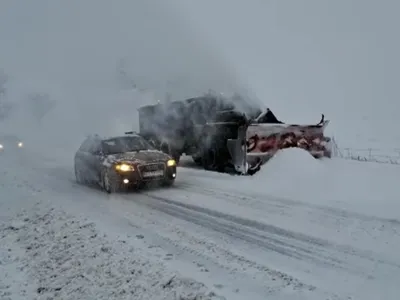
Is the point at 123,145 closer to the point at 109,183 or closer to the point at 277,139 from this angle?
the point at 109,183

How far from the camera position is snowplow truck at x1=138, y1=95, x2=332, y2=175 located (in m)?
12.0

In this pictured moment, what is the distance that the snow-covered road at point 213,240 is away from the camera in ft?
14.1

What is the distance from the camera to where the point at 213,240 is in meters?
5.91

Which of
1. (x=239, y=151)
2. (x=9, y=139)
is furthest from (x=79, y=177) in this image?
(x=9, y=139)

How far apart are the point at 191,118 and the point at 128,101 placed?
8.95m

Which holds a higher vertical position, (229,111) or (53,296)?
(229,111)

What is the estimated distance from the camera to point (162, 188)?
34.9 feet

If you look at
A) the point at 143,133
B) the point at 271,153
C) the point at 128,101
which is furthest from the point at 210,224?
the point at 128,101

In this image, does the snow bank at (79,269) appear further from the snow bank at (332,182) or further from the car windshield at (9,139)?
the car windshield at (9,139)

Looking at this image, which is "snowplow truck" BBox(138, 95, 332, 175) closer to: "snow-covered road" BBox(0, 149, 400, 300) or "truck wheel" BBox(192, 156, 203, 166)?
"truck wheel" BBox(192, 156, 203, 166)

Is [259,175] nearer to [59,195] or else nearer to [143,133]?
[59,195]

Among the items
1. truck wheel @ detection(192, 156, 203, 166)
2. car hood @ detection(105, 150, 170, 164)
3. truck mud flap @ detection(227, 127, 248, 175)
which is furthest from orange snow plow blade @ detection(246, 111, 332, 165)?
truck wheel @ detection(192, 156, 203, 166)

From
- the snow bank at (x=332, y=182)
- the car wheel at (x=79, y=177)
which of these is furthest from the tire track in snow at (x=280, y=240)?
the car wheel at (x=79, y=177)

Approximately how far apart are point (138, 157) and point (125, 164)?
1.45 feet
